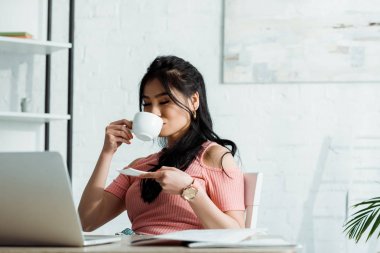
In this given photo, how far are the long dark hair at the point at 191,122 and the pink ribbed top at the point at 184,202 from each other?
3 centimetres

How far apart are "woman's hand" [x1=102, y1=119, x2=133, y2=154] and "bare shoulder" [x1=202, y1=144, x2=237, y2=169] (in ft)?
0.73

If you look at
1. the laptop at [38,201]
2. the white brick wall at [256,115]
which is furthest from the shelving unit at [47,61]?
the laptop at [38,201]

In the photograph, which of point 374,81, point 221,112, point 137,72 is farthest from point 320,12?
point 137,72

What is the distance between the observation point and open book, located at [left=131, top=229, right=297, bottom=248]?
3.40 ft

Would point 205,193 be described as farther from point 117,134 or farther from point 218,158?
point 117,134

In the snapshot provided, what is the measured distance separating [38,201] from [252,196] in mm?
882

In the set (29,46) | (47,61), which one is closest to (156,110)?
(29,46)

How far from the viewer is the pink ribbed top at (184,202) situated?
75.0 inches

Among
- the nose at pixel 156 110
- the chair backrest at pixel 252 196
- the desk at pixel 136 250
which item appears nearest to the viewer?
the desk at pixel 136 250

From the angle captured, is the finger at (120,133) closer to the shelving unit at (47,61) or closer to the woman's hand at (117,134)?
the woman's hand at (117,134)

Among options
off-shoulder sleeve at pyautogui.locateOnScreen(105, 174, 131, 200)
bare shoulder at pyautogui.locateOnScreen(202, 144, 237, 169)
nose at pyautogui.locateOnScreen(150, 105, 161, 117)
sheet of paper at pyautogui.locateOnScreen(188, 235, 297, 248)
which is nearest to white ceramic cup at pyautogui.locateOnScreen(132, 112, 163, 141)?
nose at pyautogui.locateOnScreen(150, 105, 161, 117)

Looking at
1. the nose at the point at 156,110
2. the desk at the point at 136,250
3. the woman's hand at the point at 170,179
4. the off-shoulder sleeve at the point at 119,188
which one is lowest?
the off-shoulder sleeve at the point at 119,188

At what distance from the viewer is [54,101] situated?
345 cm

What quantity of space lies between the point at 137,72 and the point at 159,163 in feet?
4.60
